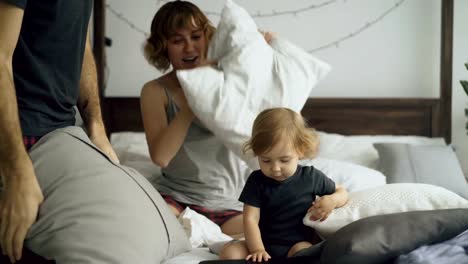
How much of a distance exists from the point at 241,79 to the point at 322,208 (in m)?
0.62

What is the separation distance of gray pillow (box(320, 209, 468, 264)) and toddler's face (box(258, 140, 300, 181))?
0.79 ft

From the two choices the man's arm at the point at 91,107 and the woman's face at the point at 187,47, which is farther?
the woman's face at the point at 187,47

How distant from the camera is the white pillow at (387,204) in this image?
4.96 feet

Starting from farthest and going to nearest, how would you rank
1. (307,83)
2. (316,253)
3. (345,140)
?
(345,140) < (307,83) < (316,253)

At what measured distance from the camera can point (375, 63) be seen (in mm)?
3150

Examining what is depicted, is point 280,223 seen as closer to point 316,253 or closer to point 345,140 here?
point 316,253

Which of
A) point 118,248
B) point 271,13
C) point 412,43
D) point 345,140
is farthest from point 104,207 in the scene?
point 412,43

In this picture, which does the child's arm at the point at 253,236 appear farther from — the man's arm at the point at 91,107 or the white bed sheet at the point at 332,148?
the white bed sheet at the point at 332,148

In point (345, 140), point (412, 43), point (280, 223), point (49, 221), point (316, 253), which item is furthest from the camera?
point (412, 43)

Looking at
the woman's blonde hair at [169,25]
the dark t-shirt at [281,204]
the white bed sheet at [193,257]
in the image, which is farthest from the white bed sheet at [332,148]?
the dark t-shirt at [281,204]

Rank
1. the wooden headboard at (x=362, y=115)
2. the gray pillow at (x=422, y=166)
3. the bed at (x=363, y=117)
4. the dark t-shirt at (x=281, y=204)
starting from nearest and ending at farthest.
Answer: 1. the dark t-shirt at (x=281, y=204)
2. the gray pillow at (x=422, y=166)
3. the bed at (x=363, y=117)
4. the wooden headboard at (x=362, y=115)

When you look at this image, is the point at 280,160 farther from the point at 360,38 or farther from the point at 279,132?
the point at 360,38

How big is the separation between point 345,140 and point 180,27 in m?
1.07

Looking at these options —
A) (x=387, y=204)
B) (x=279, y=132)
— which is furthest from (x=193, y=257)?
(x=387, y=204)
